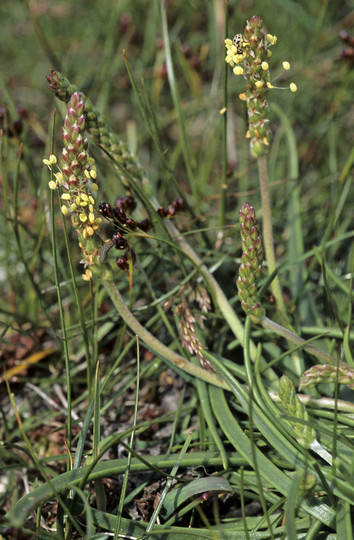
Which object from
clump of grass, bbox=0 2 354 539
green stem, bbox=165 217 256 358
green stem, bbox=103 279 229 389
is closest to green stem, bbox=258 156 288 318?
clump of grass, bbox=0 2 354 539

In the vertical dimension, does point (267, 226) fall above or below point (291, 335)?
above

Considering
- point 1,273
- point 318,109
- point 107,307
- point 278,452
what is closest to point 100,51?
point 318,109

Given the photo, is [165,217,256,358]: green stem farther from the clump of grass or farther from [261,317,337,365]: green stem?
[261,317,337,365]: green stem

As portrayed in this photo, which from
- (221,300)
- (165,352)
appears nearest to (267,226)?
(221,300)

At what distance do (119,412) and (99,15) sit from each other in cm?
305

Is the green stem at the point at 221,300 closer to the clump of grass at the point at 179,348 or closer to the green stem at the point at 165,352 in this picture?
the clump of grass at the point at 179,348

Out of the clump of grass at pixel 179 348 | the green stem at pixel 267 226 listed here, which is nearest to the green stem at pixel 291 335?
the clump of grass at pixel 179 348

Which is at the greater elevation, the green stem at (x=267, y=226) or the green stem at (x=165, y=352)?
the green stem at (x=267, y=226)

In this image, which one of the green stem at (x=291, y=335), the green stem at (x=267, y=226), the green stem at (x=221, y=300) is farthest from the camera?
the green stem at (x=221, y=300)

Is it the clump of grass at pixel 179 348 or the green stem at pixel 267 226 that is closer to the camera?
the clump of grass at pixel 179 348

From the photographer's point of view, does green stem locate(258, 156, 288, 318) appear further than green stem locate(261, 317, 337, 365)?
Yes

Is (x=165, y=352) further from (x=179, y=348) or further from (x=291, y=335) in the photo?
(x=291, y=335)

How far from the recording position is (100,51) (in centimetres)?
379

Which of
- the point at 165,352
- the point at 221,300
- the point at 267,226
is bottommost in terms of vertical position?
the point at 165,352
